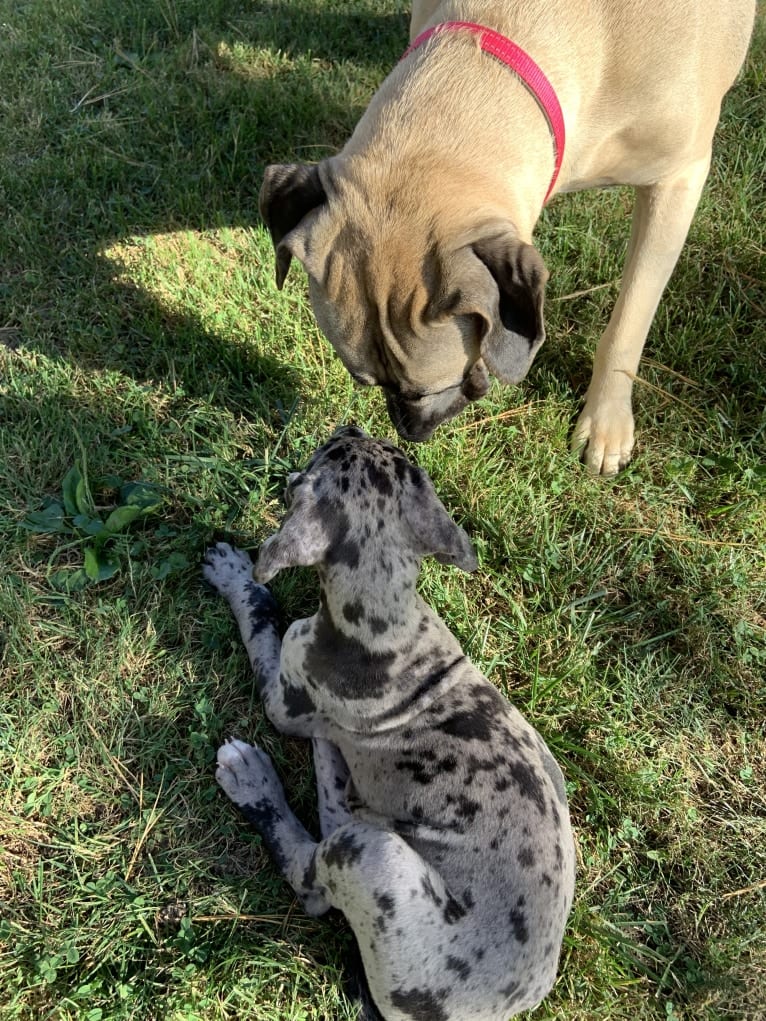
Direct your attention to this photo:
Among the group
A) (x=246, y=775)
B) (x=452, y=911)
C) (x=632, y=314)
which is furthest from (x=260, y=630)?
(x=632, y=314)

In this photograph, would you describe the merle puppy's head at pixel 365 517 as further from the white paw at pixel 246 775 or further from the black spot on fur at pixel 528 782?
the white paw at pixel 246 775

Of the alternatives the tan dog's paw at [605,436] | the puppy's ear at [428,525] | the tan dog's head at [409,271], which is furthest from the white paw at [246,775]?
the tan dog's paw at [605,436]

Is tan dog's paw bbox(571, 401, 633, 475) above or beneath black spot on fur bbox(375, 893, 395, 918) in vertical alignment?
above

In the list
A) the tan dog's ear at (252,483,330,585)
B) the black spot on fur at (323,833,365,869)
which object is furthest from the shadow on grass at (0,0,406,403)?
the black spot on fur at (323,833,365,869)

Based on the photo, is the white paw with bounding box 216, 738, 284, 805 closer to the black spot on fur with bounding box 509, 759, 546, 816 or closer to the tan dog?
the black spot on fur with bounding box 509, 759, 546, 816

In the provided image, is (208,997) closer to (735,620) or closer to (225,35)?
(735,620)

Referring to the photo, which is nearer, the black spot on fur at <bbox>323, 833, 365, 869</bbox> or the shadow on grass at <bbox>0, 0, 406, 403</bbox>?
the black spot on fur at <bbox>323, 833, 365, 869</bbox>

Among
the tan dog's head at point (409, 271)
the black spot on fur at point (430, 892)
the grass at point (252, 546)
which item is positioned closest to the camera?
the black spot on fur at point (430, 892)

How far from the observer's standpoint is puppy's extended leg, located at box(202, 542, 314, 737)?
3.78 meters

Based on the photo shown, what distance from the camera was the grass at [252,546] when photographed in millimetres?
3523

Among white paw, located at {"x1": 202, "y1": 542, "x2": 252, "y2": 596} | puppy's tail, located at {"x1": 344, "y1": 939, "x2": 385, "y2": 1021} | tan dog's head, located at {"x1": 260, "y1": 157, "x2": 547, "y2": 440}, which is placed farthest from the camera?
white paw, located at {"x1": 202, "y1": 542, "x2": 252, "y2": 596}

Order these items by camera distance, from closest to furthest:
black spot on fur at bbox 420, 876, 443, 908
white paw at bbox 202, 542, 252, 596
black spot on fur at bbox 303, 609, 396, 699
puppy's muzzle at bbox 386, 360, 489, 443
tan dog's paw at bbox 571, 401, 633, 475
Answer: black spot on fur at bbox 420, 876, 443, 908, black spot on fur at bbox 303, 609, 396, 699, puppy's muzzle at bbox 386, 360, 489, 443, white paw at bbox 202, 542, 252, 596, tan dog's paw at bbox 571, 401, 633, 475

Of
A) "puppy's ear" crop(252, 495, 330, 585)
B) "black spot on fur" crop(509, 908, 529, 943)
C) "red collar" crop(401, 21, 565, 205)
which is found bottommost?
"black spot on fur" crop(509, 908, 529, 943)

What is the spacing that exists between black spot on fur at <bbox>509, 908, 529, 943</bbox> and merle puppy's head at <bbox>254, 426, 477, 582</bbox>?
1.32 metres
